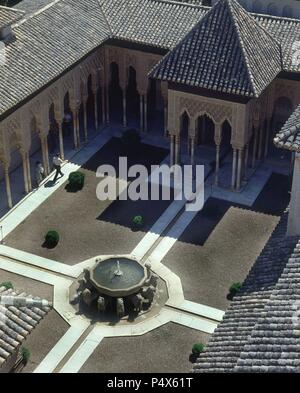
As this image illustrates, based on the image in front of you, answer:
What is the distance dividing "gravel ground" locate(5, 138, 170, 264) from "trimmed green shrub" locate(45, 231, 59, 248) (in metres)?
0.30

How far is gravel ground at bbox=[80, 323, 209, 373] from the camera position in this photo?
3703 centimetres

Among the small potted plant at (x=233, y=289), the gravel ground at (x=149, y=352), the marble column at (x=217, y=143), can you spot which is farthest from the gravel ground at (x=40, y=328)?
the marble column at (x=217, y=143)

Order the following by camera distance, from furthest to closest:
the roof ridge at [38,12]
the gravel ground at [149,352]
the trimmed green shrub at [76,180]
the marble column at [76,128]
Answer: the marble column at [76,128]
the trimmed green shrub at [76,180]
the roof ridge at [38,12]
the gravel ground at [149,352]

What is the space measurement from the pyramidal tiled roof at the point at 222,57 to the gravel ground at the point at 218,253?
7.90 metres

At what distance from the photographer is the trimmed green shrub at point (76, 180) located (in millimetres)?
50812

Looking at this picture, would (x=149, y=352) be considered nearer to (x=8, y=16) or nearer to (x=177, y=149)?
(x=177, y=149)

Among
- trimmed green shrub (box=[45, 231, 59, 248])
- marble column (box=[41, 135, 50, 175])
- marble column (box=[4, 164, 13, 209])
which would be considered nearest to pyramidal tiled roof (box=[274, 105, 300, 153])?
trimmed green shrub (box=[45, 231, 59, 248])

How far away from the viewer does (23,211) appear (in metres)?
48.7

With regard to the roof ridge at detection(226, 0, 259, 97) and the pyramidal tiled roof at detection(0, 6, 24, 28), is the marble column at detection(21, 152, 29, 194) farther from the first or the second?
the roof ridge at detection(226, 0, 259, 97)

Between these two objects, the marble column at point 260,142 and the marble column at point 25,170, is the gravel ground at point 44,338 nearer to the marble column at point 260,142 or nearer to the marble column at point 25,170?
the marble column at point 25,170

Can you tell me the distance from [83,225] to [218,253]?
852 centimetres
